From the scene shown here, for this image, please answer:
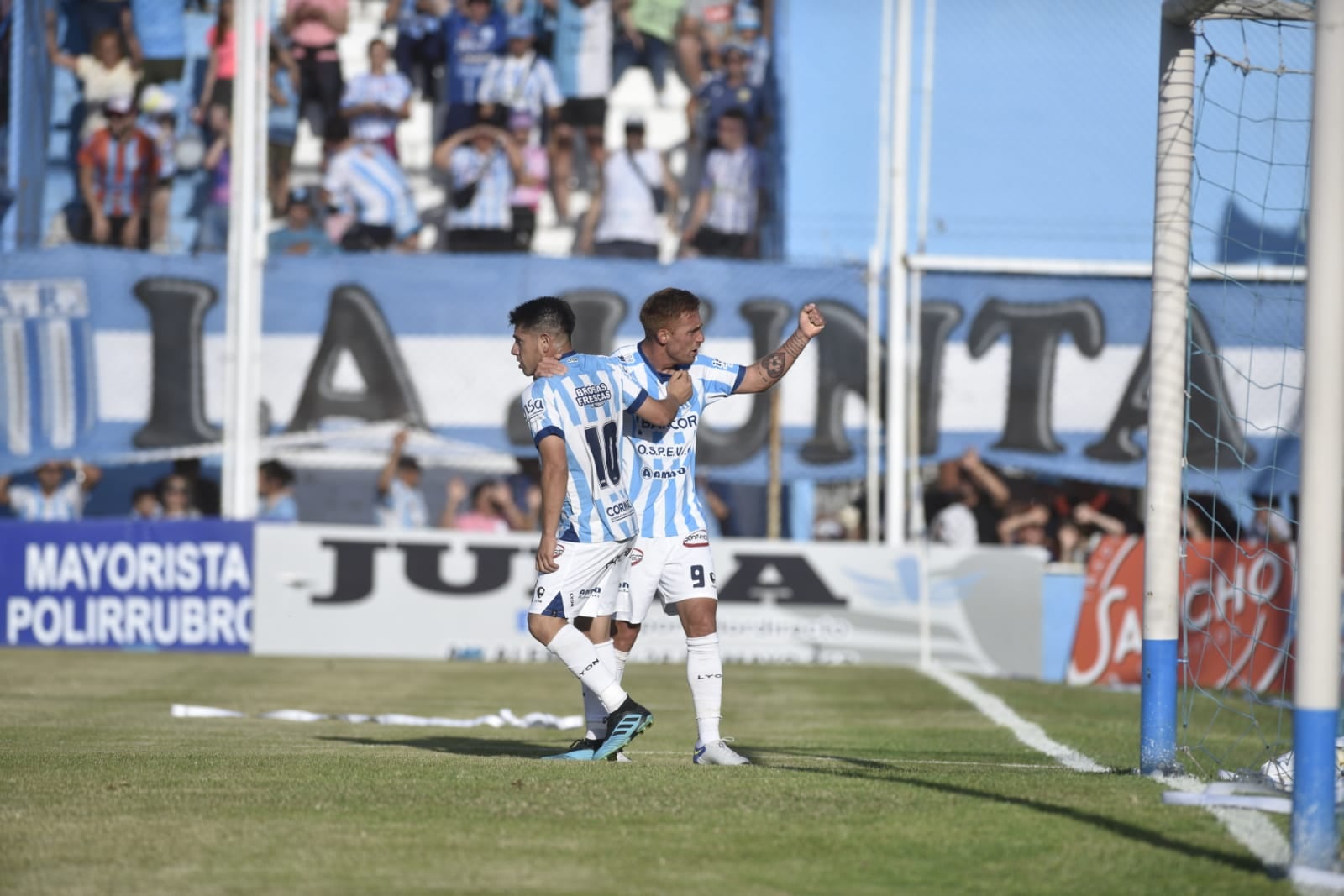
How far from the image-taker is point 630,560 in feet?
26.2

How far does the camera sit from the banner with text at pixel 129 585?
1861 cm

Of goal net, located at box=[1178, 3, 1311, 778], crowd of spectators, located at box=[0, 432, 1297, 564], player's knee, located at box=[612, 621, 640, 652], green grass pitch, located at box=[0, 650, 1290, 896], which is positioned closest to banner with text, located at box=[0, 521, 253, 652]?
crowd of spectators, located at box=[0, 432, 1297, 564]

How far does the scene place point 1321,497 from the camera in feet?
17.1

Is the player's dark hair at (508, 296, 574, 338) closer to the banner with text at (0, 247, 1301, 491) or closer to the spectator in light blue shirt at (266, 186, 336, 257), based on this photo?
the banner with text at (0, 247, 1301, 491)

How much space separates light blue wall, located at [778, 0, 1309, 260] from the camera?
66.1 feet

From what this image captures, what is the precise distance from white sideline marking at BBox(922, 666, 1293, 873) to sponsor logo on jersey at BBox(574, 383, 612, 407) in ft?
8.62

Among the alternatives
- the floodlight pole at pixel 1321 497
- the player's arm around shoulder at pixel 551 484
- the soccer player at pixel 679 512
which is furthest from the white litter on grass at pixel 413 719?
the floodlight pole at pixel 1321 497

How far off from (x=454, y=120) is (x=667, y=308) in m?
15.5

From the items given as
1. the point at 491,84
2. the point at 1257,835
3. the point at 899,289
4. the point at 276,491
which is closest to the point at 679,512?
the point at 1257,835

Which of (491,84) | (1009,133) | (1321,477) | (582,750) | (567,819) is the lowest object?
(582,750)

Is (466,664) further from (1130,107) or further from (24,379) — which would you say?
(1130,107)

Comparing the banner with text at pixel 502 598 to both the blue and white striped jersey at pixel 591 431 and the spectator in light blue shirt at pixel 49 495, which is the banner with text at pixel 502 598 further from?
the blue and white striped jersey at pixel 591 431

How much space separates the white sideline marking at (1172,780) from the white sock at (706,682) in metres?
1.62

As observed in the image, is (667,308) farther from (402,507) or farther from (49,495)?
(49,495)
